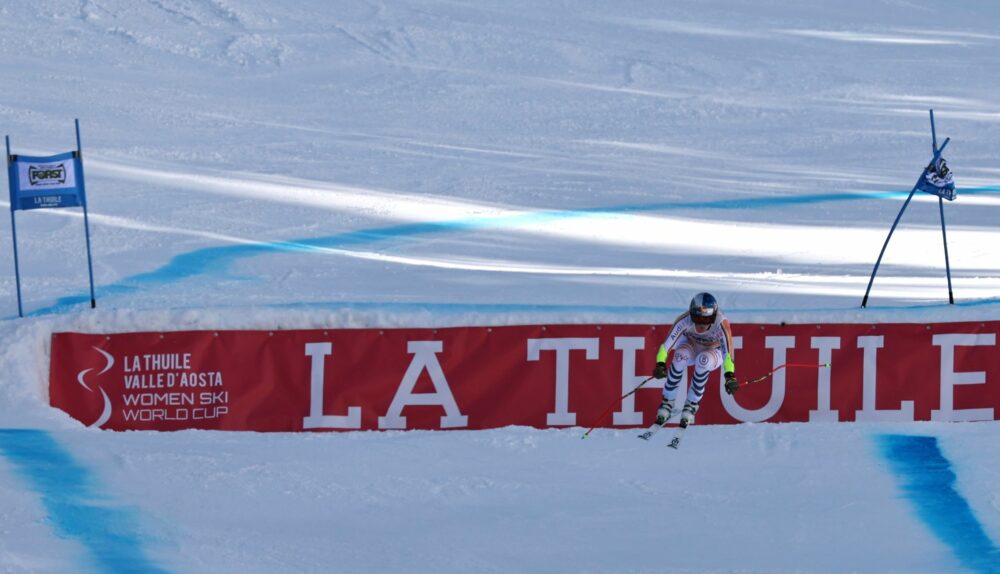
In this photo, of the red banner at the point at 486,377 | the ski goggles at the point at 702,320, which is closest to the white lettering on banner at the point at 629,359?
the red banner at the point at 486,377

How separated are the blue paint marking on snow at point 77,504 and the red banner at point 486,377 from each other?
0.65 m

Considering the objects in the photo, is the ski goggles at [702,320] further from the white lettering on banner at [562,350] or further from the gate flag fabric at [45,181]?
the gate flag fabric at [45,181]

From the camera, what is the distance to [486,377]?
9352 millimetres

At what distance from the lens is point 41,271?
1154cm

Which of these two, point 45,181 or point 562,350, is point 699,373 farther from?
point 45,181

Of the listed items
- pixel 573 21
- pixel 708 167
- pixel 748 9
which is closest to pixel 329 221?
pixel 708 167

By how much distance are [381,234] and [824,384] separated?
17.1ft

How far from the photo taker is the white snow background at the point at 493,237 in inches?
304

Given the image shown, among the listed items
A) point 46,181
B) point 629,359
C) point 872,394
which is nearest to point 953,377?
point 872,394

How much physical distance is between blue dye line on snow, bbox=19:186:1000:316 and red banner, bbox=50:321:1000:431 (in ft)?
4.12

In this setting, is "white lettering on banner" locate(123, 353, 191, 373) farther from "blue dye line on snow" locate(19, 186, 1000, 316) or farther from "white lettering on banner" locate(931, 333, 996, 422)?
"white lettering on banner" locate(931, 333, 996, 422)

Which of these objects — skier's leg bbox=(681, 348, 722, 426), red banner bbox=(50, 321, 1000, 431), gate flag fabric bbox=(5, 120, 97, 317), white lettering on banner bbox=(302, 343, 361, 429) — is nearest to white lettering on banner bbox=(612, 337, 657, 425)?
red banner bbox=(50, 321, 1000, 431)

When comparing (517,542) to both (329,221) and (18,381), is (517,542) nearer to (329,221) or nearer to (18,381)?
(18,381)

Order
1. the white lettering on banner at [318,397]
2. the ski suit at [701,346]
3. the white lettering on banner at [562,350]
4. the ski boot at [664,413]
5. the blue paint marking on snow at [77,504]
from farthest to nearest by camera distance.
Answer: the white lettering on banner at [562,350] < the white lettering on banner at [318,397] < the ski boot at [664,413] < the ski suit at [701,346] < the blue paint marking on snow at [77,504]
